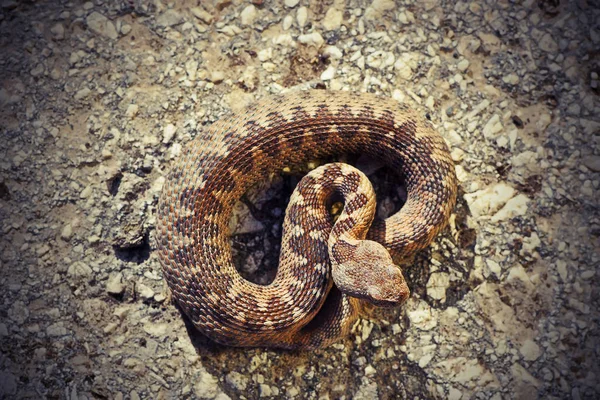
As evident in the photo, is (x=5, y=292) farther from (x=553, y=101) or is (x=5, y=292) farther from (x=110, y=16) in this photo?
(x=553, y=101)

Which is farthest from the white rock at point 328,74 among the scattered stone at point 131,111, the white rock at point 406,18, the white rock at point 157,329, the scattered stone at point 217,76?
the white rock at point 157,329

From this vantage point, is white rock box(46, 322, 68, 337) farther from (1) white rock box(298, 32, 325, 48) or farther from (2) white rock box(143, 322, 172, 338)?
(1) white rock box(298, 32, 325, 48)

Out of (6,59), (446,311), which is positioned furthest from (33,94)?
(446,311)

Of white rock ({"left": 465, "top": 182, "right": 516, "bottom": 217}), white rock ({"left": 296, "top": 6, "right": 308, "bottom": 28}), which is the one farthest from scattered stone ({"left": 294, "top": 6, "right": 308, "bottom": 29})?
white rock ({"left": 465, "top": 182, "right": 516, "bottom": 217})

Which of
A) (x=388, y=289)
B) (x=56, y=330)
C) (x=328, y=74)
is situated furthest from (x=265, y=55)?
(x=56, y=330)

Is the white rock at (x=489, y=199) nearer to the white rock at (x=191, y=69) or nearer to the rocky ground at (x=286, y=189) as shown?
the rocky ground at (x=286, y=189)
